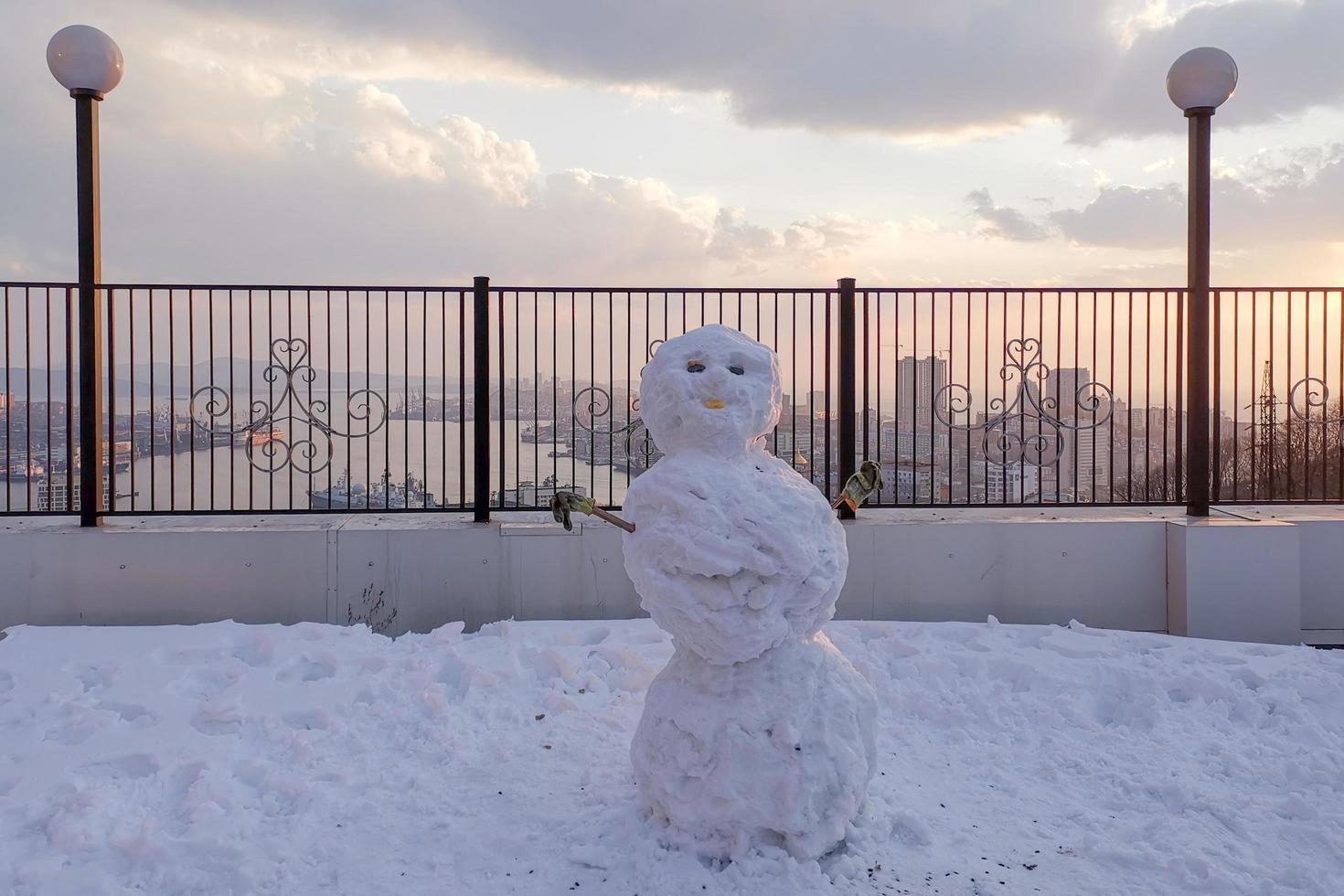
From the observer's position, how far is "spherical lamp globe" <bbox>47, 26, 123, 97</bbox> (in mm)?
6160

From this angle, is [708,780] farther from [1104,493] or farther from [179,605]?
[1104,493]

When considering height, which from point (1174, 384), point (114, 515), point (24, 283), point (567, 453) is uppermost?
point (24, 283)

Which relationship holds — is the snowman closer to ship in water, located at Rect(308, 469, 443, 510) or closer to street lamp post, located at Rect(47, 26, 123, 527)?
ship in water, located at Rect(308, 469, 443, 510)

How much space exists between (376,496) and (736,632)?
452 cm

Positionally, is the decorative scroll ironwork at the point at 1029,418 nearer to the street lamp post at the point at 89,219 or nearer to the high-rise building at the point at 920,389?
the high-rise building at the point at 920,389

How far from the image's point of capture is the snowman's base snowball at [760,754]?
3066 mm

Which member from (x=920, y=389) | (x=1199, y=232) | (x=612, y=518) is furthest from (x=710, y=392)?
(x=1199, y=232)

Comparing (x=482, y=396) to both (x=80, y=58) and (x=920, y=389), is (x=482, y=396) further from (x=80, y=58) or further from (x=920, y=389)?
(x=80, y=58)

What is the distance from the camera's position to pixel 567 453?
6.99m

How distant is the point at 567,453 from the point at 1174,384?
491 centimetres

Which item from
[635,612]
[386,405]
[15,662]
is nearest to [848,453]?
[635,612]

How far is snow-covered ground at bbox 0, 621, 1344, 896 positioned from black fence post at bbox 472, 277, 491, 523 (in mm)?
1257

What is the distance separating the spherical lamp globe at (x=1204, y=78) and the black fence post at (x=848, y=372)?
9.51ft

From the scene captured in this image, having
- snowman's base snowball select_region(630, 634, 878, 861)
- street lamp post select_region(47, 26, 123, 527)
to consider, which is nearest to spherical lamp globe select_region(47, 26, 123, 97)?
street lamp post select_region(47, 26, 123, 527)
